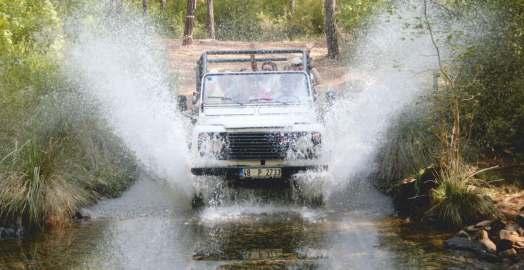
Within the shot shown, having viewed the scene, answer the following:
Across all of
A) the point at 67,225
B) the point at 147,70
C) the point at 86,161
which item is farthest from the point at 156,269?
the point at 147,70

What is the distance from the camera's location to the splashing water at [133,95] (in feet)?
36.3

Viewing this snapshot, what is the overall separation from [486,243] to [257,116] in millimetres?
3453

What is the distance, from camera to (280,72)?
10.3 m

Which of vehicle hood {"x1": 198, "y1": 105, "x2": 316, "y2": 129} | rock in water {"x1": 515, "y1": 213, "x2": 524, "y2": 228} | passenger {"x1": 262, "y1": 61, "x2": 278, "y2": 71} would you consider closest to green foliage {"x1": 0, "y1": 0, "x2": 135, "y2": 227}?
vehicle hood {"x1": 198, "y1": 105, "x2": 316, "y2": 129}

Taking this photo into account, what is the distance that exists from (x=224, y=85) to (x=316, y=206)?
7.10 feet

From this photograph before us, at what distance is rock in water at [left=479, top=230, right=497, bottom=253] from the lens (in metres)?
7.14

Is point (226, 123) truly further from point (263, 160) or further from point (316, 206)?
point (316, 206)

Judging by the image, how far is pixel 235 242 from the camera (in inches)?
302

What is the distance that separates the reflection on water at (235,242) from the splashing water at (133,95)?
1188 mm

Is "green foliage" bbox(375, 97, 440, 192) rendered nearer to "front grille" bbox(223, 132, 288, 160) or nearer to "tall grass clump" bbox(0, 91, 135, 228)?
"front grille" bbox(223, 132, 288, 160)

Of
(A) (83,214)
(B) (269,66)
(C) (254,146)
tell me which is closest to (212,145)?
(C) (254,146)

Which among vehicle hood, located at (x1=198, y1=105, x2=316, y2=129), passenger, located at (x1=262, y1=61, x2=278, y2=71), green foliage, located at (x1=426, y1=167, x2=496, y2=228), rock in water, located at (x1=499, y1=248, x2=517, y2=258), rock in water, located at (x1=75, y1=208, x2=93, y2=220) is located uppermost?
passenger, located at (x1=262, y1=61, x2=278, y2=71)

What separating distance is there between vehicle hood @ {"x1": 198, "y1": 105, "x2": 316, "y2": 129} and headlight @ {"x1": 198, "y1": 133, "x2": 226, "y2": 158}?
0.18 metres

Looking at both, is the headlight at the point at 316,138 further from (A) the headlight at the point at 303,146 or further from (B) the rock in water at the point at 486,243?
(B) the rock in water at the point at 486,243
